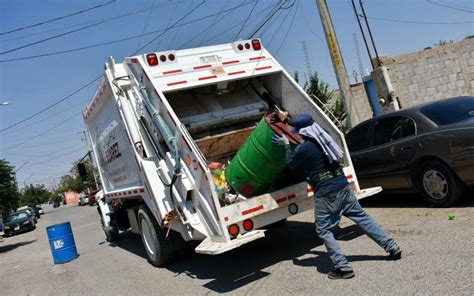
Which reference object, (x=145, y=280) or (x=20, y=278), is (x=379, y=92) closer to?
(x=145, y=280)

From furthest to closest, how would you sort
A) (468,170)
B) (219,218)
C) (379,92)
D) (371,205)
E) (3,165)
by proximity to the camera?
(3,165), (379,92), (371,205), (468,170), (219,218)

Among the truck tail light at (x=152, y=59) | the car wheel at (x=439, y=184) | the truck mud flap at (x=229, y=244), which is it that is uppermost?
the truck tail light at (x=152, y=59)

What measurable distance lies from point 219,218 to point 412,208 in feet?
11.7

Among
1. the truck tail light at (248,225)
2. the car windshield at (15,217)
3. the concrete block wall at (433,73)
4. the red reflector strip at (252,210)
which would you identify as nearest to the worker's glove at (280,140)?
the red reflector strip at (252,210)

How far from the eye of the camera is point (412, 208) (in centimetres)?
751

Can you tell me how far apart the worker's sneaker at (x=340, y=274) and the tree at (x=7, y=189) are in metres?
18.7

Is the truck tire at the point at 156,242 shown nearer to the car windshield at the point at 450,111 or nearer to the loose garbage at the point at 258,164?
the loose garbage at the point at 258,164

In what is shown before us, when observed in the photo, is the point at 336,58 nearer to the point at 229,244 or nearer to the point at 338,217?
the point at 338,217

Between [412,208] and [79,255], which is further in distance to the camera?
[79,255]

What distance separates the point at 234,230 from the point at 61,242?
6509 mm

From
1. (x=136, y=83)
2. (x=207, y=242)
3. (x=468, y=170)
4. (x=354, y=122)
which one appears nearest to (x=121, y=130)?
(x=136, y=83)

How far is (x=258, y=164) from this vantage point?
19.0 ft

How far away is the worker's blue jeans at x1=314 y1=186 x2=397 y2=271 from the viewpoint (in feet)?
16.9

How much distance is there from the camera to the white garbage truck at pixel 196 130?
5.79 m
